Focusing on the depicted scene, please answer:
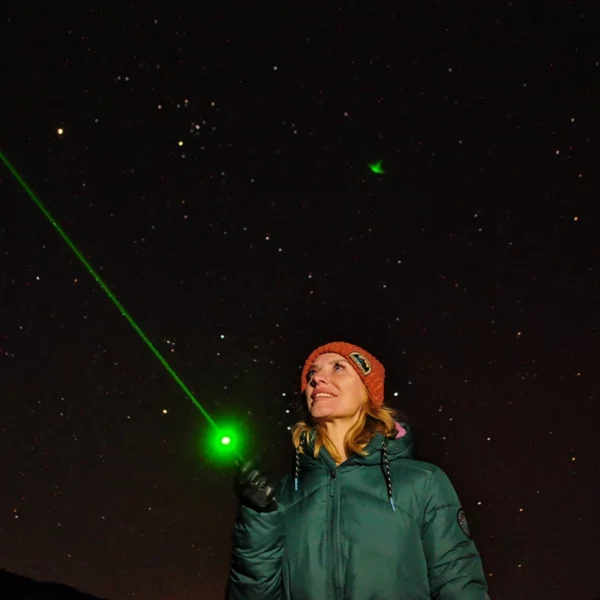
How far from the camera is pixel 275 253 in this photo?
9.41ft

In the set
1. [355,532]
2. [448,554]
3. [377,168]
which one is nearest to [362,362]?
[355,532]

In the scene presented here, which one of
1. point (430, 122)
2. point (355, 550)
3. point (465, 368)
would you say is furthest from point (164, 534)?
point (430, 122)

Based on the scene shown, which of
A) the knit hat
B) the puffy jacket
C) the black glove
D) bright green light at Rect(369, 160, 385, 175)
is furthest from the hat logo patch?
bright green light at Rect(369, 160, 385, 175)

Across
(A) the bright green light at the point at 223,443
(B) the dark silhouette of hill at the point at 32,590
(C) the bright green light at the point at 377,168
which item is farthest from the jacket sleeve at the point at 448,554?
(B) the dark silhouette of hill at the point at 32,590

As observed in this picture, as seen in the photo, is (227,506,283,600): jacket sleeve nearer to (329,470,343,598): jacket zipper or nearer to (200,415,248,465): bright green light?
(329,470,343,598): jacket zipper

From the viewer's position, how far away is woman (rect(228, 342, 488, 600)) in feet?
6.65

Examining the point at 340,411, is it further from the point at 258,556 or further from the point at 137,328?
the point at 137,328

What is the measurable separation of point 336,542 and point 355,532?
74 mm

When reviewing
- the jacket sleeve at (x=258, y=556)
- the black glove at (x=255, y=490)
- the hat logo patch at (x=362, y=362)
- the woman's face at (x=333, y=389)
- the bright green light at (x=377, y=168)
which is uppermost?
the bright green light at (x=377, y=168)

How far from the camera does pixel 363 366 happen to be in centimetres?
247

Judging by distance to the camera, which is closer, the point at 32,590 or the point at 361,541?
the point at 361,541

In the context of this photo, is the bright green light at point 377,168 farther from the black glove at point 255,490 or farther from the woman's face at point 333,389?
the black glove at point 255,490

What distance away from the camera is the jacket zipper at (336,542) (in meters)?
2.02

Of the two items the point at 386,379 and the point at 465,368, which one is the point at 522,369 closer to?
the point at 465,368
